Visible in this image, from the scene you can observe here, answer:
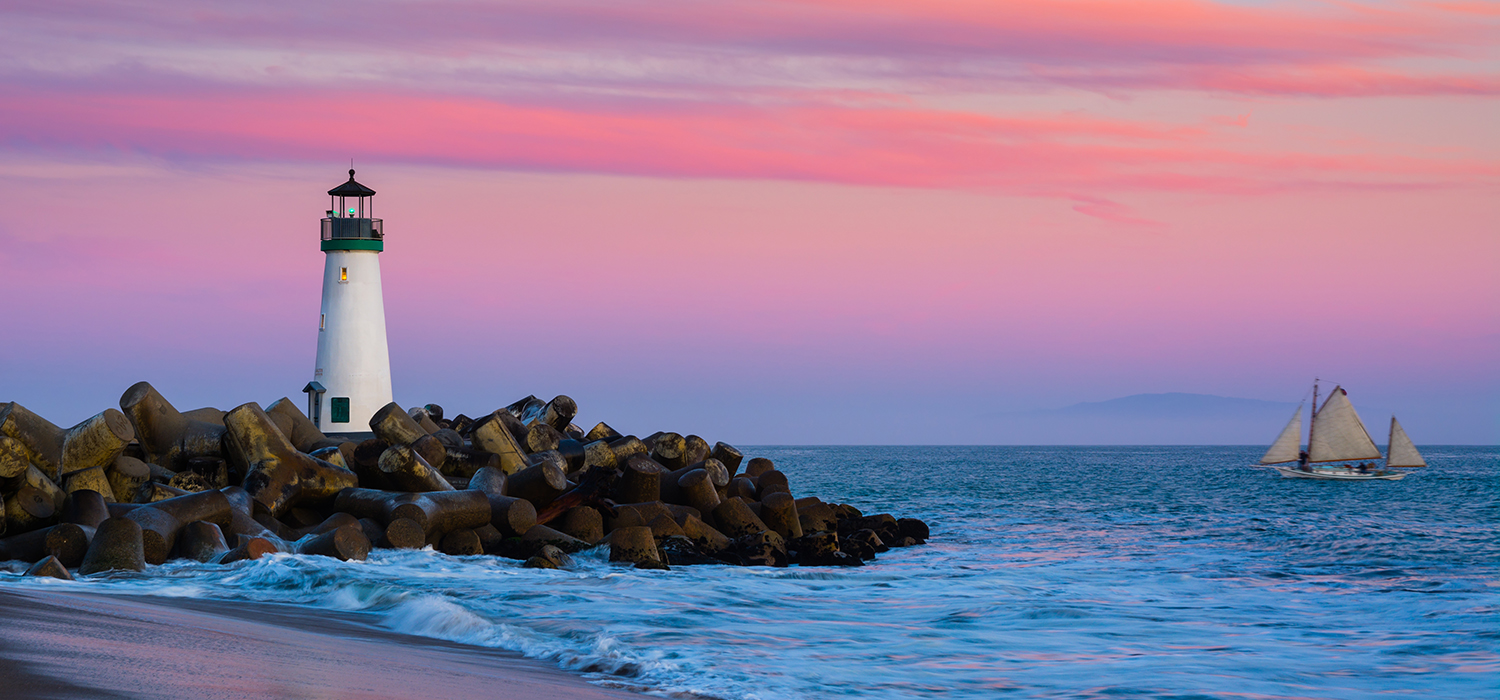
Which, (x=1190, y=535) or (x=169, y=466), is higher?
(x=169, y=466)

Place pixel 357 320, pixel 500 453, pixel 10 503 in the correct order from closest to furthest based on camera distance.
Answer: pixel 10 503 → pixel 500 453 → pixel 357 320

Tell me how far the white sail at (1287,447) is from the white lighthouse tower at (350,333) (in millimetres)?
58591

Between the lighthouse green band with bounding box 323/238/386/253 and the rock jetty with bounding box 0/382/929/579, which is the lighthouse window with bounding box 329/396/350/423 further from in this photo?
the rock jetty with bounding box 0/382/929/579

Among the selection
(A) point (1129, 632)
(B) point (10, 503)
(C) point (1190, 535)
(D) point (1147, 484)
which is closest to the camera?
(A) point (1129, 632)

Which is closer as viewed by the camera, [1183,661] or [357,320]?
[1183,661]

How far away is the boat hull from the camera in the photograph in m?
67.0

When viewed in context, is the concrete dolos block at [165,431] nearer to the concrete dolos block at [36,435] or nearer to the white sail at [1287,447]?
the concrete dolos block at [36,435]

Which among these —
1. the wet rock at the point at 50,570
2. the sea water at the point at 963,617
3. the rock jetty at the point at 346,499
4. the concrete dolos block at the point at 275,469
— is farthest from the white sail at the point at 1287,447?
the wet rock at the point at 50,570

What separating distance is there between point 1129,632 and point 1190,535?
581 inches

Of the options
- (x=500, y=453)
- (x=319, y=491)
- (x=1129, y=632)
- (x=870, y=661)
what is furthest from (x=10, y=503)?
(x=1129, y=632)

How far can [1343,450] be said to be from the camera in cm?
6912

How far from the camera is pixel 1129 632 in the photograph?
11078 millimetres

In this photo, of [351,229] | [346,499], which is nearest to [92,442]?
[346,499]

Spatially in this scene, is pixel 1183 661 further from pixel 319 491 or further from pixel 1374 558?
pixel 1374 558
